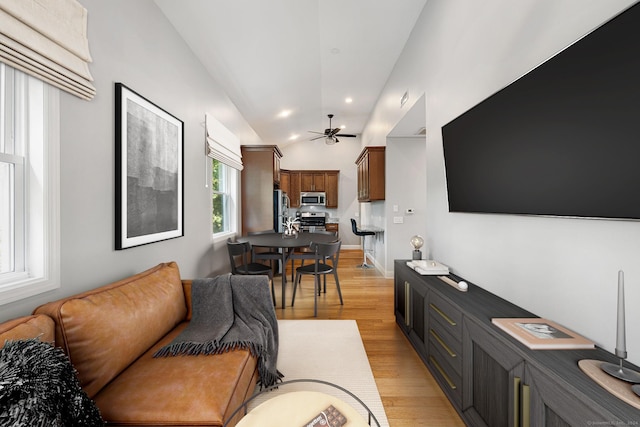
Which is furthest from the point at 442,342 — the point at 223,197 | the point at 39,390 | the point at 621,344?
the point at 223,197

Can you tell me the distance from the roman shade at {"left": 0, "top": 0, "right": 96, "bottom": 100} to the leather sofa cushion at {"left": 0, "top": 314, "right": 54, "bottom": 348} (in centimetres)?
108

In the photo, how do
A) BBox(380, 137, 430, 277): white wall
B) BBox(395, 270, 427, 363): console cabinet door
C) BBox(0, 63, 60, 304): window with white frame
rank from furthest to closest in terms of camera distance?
BBox(380, 137, 430, 277): white wall
BBox(395, 270, 427, 363): console cabinet door
BBox(0, 63, 60, 304): window with white frame

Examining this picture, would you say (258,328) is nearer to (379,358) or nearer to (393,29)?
(379,358)

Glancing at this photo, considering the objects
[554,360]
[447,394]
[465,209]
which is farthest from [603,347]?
[465,209]

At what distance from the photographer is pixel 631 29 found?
885 mm

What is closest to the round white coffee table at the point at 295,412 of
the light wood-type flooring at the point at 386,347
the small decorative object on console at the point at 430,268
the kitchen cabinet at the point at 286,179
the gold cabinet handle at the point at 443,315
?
the light wood-type flooring at the point at 386,347

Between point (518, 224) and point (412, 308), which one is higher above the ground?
point (518, 224)

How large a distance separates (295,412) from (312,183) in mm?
7552

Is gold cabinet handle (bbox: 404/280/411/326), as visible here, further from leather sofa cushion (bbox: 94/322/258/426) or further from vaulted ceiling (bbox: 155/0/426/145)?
vaulted ceiling (bbox: 155/0/426/145)

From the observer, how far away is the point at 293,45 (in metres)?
3.53

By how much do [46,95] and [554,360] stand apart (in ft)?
8.29

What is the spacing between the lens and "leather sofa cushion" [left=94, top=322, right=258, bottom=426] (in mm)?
1110

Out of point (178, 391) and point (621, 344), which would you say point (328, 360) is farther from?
point (621, 344)

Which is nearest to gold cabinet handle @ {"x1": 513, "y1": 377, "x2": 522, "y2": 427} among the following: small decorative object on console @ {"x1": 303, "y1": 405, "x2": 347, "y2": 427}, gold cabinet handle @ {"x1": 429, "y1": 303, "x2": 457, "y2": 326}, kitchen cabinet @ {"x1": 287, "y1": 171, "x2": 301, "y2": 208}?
gold cabinet handle @ {"x1": 429, "y1": 303, "x2": 457, "y2": 326}
